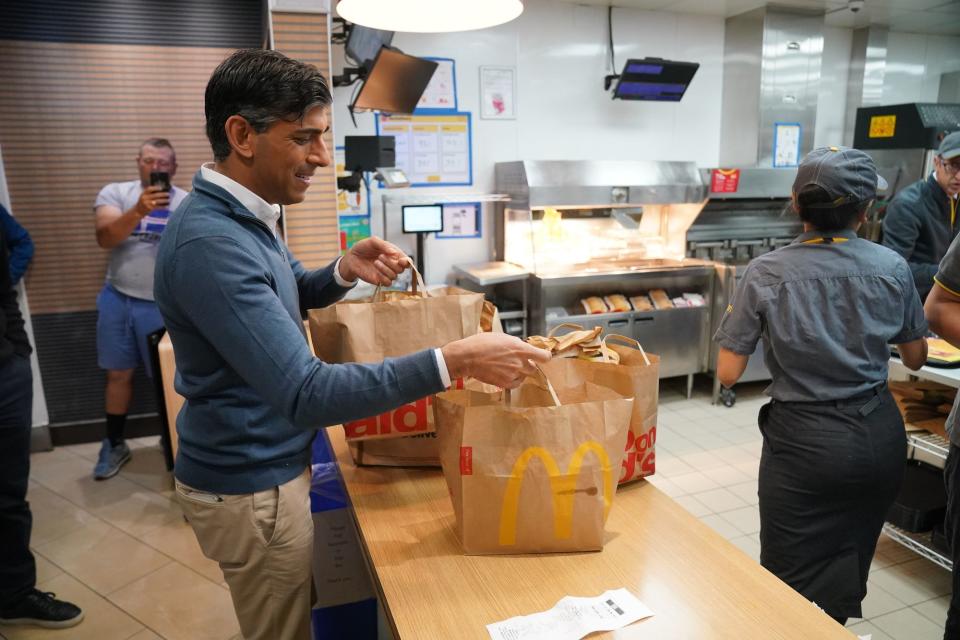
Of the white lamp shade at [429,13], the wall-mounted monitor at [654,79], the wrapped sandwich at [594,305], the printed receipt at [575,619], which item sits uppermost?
the wall-mounted monitor at [654,79]

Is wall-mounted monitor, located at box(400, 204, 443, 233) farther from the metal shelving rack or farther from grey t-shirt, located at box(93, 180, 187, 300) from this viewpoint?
the metal shelving rack

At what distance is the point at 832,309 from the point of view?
1670mm

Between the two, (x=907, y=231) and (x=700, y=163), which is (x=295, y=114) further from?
(x=700, y=163)

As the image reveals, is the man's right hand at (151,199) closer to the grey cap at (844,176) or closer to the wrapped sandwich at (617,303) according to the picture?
the wrapped sandwich at (617,303)

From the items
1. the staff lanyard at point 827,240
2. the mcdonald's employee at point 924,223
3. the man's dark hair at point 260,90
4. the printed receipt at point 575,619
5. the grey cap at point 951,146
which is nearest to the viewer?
the printed receipt at point 575,619

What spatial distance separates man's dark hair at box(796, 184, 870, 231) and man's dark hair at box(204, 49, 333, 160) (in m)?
1.29

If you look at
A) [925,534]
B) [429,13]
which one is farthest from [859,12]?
[429,13]

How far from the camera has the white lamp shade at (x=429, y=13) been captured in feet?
4.72

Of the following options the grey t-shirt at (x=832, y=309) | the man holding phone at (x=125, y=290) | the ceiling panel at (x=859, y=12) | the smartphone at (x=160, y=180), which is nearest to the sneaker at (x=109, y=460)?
the man holding phone at (x=125, y=290)

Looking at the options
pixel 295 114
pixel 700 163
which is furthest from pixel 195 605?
pixel 700 163

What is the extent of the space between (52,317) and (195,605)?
2330mm

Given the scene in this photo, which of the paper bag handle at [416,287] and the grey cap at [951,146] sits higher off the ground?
the grey cap at [951,146]

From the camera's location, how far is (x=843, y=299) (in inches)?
65.7

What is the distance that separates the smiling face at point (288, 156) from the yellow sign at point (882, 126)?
15.9 feet
